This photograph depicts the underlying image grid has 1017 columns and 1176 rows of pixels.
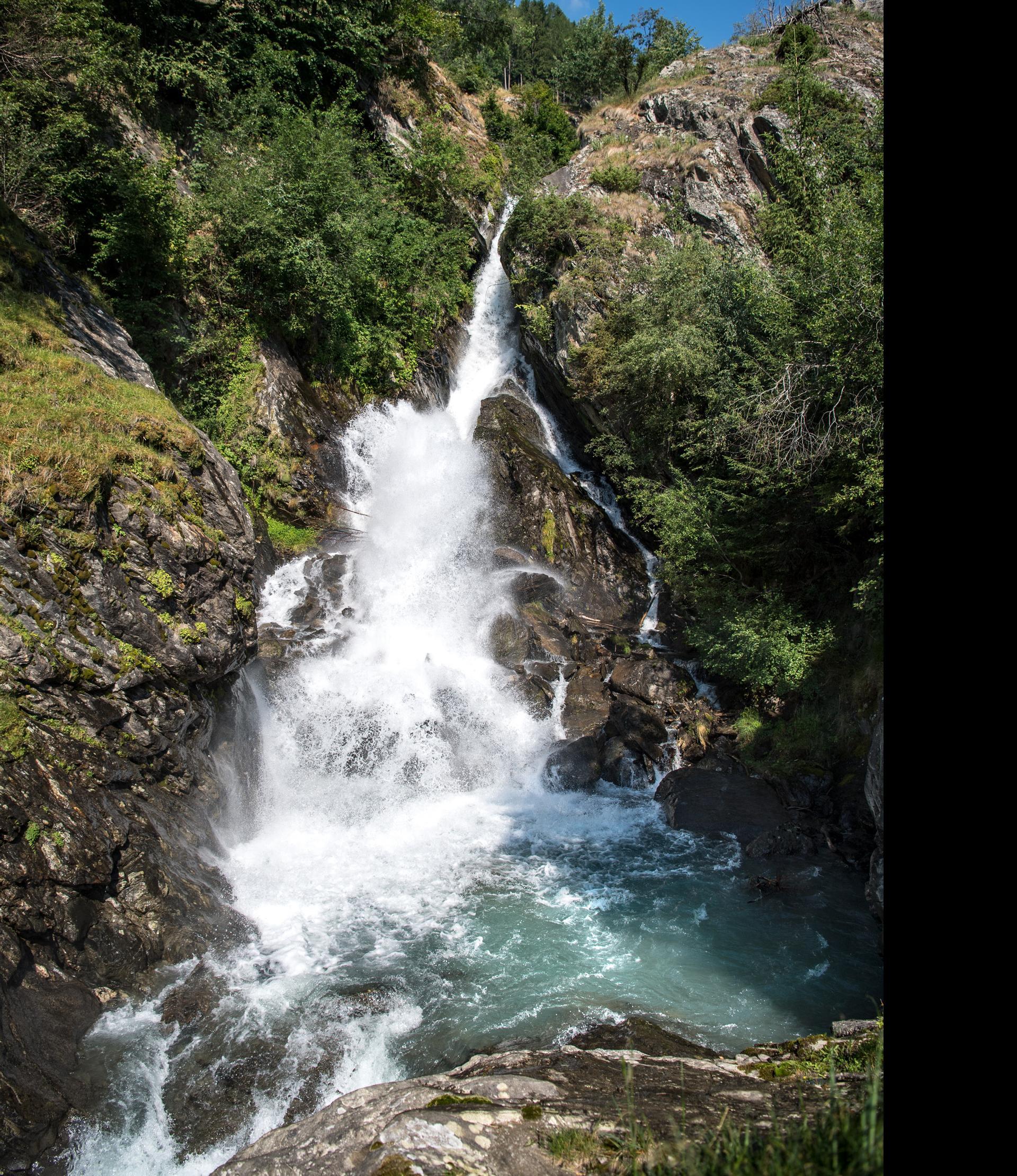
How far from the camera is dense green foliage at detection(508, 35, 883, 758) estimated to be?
453 inches

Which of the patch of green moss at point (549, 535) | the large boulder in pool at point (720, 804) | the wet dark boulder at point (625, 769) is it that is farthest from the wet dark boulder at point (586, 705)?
the patch of green moss at point (549, 535)

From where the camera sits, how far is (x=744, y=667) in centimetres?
1269

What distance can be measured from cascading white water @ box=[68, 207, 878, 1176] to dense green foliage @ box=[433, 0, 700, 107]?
86.6ft

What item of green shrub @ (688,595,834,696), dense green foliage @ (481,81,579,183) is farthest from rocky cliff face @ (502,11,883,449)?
green shrub @ (688,595,834,696)

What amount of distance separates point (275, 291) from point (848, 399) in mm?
12988

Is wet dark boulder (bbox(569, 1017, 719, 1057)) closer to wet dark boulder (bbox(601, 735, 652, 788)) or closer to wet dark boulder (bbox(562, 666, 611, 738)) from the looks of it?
wet dark boulder (bbox(601, 735, 652, 788))

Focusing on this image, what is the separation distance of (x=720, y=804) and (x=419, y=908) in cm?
526

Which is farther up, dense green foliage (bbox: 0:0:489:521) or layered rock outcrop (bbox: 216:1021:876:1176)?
dense green foliage (bbox: 0:0:489:521)

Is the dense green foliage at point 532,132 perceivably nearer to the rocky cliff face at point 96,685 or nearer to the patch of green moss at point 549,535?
the patch of green moss at point 549,535

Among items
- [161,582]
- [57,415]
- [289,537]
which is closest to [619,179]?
[289,537]

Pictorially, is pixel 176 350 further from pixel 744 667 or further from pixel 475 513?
pixel 744 667

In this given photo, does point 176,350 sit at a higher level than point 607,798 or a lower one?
higher
